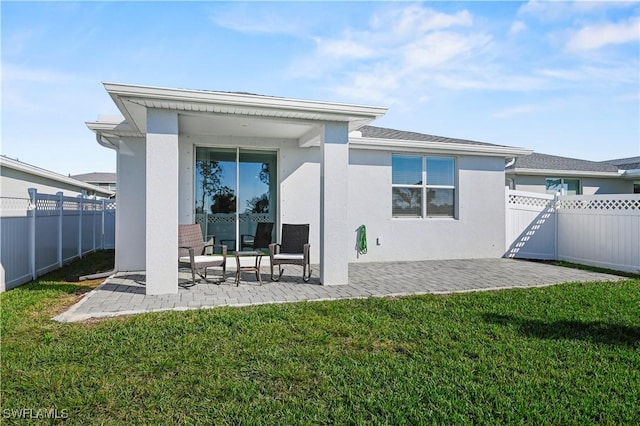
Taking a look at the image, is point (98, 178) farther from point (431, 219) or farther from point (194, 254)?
point (431, 219)

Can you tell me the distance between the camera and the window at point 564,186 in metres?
15.7

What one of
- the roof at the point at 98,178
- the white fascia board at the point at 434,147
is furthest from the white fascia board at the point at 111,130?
the roof at the point at 98,178

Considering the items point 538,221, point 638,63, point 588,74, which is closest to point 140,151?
point 538,221

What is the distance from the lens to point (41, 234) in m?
7.86

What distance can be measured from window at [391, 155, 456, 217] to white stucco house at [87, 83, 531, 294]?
0.03 m

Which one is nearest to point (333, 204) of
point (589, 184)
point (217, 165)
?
point (217, 165)

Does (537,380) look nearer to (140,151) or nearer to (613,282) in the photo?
(613,282)

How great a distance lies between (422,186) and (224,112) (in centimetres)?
603

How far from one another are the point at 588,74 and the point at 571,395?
10720mm

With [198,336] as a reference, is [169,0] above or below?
above

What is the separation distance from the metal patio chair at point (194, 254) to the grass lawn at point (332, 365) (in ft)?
5.21

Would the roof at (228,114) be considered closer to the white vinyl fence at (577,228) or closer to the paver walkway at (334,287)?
the paver walkway at (334,287)

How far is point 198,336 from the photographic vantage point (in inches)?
157

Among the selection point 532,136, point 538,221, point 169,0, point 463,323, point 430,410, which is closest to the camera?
point 430,410
